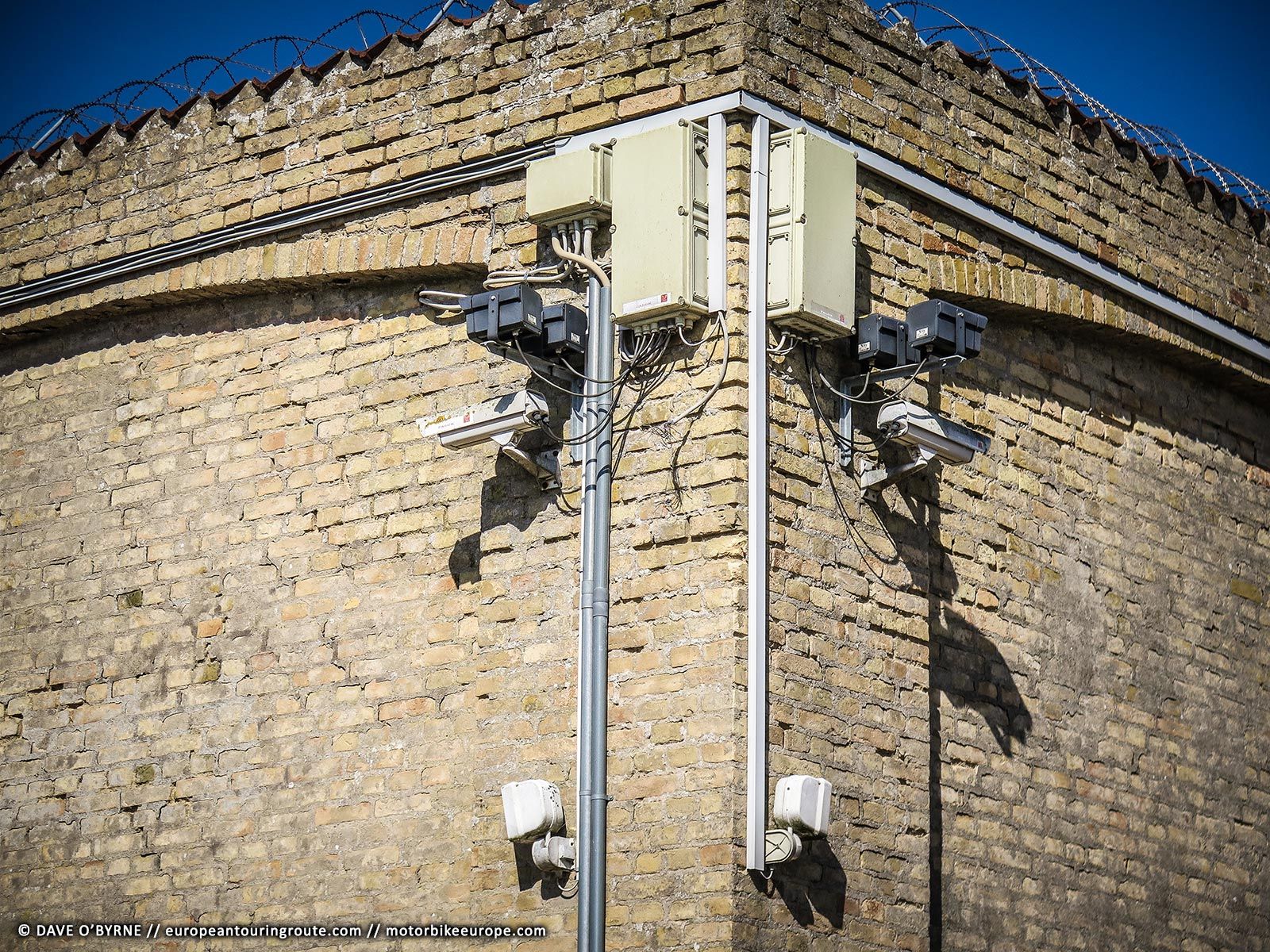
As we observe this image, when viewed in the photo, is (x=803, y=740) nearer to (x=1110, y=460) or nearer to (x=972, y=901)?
(x=972, y=901)

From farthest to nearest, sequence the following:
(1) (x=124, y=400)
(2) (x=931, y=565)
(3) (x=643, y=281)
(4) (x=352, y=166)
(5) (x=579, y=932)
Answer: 1. (1) (x=124, y=400)
2. (4) (x=352, y=166)
3. (2) (x=931, y=565)
4. (3) (x=643, y=281)
5. (5) (x=579, y=932)

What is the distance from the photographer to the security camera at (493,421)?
882 centimetres

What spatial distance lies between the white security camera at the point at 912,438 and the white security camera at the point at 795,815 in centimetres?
147

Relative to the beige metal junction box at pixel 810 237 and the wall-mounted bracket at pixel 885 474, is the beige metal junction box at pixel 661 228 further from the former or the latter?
the wall-mounted bracket at pixel 885 474

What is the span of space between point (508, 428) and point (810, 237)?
5.00ft

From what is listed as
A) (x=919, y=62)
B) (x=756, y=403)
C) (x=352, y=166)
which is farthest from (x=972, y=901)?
(x=352, y=166)

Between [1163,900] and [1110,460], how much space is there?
7.27 ft

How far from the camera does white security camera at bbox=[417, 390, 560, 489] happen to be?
348 inches

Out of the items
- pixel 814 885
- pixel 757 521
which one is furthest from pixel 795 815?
pixel 757 521

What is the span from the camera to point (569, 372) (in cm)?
905

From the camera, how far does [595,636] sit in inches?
331

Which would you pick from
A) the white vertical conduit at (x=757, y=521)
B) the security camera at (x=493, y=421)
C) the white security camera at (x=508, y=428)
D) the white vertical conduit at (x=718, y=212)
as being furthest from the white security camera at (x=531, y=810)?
the white vertical conduit at (x=718, y=212)

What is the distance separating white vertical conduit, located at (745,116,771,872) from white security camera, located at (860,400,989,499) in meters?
0.66

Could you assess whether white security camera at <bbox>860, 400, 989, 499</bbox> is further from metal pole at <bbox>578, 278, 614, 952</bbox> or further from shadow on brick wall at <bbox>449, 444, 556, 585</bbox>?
shadow on brick wall at <bbox>449, 444, 556, 585</bbox>
